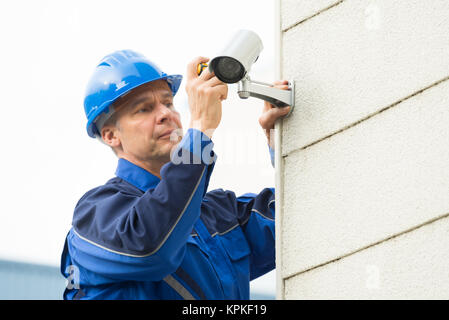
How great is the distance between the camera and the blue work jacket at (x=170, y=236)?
8.40 feet

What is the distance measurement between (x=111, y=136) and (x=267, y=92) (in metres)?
1.32

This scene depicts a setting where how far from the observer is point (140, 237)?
100 inches

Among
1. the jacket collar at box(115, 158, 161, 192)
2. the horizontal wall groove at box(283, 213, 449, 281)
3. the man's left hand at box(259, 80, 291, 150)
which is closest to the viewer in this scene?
the horizontal wall groove at box(283, 213, 449, 281)

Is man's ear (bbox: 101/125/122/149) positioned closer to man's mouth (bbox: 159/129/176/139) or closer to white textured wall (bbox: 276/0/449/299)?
man's mouth (bbox: 159/129/176/139)

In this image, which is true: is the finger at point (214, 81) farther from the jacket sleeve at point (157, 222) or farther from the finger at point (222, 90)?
the jacket sleeve at point (157, 222)

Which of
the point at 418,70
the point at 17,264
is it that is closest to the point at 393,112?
the point at 418,70

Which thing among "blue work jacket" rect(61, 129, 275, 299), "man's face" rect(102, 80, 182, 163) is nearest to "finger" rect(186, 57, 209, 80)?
"blue work jacket" rect(61, 129, 275, 299)

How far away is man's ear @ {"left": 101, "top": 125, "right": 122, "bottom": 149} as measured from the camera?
3465 millimetres

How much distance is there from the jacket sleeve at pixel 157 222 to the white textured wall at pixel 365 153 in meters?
0.37

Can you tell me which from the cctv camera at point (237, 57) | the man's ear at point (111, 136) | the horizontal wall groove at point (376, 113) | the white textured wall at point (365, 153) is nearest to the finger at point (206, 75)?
the cctv camera at point (237, 57)

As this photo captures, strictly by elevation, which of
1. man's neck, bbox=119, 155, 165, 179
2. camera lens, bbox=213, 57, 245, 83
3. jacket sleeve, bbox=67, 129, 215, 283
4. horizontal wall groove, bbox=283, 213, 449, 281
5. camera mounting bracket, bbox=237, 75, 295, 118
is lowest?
horizontal wall groove, bbox=283, 213, 449, 281

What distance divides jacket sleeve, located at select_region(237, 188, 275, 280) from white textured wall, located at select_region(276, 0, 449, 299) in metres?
1.05

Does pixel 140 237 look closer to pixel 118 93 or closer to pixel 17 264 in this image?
pixel 118 93
